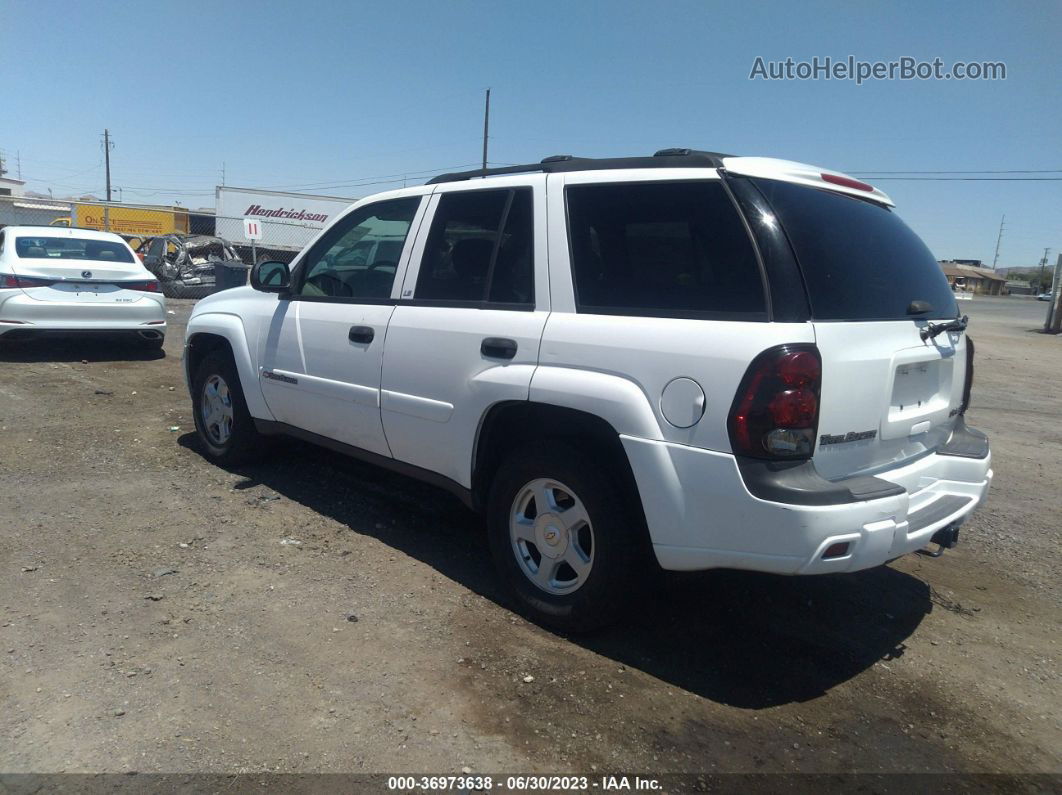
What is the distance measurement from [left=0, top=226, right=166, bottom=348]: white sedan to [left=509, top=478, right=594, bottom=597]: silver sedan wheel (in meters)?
7.58

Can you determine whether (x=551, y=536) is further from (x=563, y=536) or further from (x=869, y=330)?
(x=869, y=330)

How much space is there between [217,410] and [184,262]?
14.7 m

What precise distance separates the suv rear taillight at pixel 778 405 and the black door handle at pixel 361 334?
7.23 feet

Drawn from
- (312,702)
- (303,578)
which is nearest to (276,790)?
(312,702)

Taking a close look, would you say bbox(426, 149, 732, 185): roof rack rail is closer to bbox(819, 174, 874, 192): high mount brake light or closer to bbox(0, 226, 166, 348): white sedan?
bbox(819, 174, 874, 192): high mount brake light

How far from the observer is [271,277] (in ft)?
16.4

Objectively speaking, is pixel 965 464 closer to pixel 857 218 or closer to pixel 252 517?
pixel 857 218

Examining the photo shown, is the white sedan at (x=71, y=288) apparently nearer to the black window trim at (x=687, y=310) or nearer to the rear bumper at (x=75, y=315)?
the rear bumper at (x=75, y=315)

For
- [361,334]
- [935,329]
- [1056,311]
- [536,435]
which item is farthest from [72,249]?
[1056,311]

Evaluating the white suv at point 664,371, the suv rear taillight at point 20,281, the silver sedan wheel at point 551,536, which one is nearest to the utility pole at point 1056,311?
the white suv at point 664,371

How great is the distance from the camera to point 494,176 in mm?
4055

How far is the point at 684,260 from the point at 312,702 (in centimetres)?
223

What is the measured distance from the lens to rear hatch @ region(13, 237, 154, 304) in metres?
8.80

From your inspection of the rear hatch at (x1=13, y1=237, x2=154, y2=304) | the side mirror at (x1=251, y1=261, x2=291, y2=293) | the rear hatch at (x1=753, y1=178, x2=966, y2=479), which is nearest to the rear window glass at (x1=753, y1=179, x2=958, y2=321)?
the rear hatch at (x1=753, y1=178, x2=966, y2=479)
